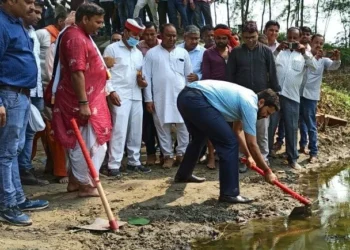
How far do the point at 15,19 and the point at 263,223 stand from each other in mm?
2811

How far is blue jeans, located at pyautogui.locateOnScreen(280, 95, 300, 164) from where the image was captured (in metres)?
A: 7.03

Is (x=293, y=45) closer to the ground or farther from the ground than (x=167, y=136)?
farther from the ground

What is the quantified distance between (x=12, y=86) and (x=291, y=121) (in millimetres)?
3980

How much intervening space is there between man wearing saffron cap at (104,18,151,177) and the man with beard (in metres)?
1.15


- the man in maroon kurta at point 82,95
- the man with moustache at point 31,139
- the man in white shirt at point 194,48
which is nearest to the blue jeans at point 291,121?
the man in white shirt at point 194,48

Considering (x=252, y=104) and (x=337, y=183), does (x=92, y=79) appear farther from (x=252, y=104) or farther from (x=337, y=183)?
(x=337, y=183)

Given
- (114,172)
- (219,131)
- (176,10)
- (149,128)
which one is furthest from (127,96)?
(176,10)

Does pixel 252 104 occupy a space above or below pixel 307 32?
below

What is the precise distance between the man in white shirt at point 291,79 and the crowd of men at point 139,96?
13mm

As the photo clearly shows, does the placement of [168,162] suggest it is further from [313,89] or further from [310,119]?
[313,89]

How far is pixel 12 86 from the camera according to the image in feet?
14.0

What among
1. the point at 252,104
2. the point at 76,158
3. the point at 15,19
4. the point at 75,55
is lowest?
the point at 76,158

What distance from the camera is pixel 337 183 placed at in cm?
663

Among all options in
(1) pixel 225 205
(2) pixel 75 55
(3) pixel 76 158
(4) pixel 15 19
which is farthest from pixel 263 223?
(4) pixel 15 19
